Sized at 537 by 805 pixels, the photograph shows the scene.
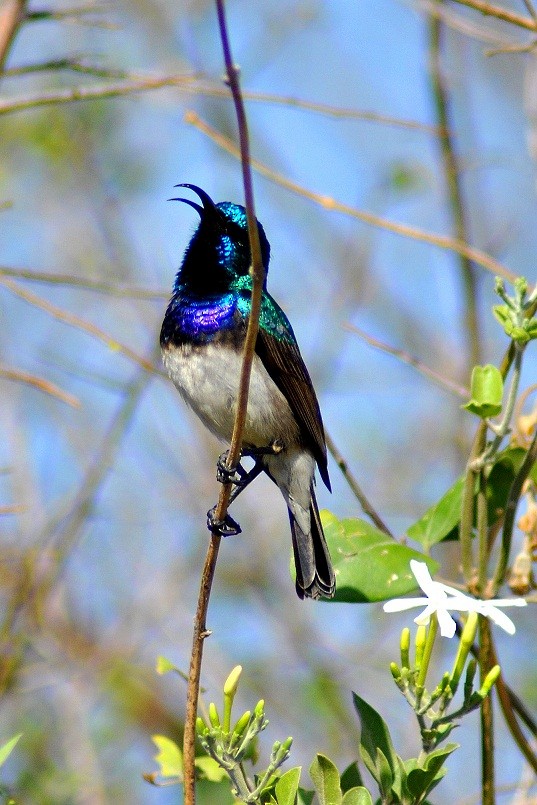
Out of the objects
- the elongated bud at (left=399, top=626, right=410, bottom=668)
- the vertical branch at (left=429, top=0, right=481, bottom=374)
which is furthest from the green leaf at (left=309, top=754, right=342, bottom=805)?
the vertical branch at (left=429, top=0, right=481, bottom=374)

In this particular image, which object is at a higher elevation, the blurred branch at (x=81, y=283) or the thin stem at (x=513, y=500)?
the blurred branch at (x=81, y=283)

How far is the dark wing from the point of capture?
3.59 m

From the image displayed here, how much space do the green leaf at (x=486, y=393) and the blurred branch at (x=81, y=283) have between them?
1.35 meters

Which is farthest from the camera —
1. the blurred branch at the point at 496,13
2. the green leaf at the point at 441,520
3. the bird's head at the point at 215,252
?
the bird's head at the point at 215,252

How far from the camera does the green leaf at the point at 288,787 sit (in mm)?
1810

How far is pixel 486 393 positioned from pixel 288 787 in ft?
3.16

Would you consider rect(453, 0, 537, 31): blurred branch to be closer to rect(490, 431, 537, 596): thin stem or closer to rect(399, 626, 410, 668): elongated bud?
rect(490, 431, 537, 596): thin stem

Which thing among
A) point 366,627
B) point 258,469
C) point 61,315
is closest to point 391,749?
point 61,315

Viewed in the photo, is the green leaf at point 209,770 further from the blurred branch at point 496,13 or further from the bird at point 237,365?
the blurred branch at point 496,13

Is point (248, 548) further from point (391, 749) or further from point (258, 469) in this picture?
point (391, 749)

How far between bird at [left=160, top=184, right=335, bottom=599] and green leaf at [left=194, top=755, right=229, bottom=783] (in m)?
0.98

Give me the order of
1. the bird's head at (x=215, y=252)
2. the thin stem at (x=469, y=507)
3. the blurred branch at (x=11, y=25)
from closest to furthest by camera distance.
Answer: the thin stem at (x=469, y=507) < the blurred branch at (x=11, y=25) < the bird's head at (x=215, y=252)

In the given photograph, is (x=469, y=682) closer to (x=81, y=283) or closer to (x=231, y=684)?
(x=231, y=684)

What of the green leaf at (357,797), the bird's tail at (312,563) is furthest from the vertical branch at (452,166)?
the green leaf at (357,797)
